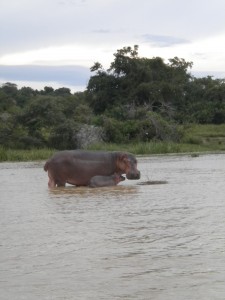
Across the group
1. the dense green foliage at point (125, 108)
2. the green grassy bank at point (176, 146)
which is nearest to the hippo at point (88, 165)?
the green grassy bank at point (176, 146)

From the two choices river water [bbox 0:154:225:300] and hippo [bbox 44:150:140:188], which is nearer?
river water [bbox 0:154:225:300]

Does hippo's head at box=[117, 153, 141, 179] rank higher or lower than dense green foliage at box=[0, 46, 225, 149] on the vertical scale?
lower

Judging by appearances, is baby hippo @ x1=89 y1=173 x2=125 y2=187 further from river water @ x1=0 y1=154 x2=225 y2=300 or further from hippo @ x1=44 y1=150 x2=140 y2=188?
river water @ x1=0 y1=154 x2=225 y2=300

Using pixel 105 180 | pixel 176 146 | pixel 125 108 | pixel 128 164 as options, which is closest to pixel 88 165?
pixel 105 180

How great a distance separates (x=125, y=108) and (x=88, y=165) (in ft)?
87.7

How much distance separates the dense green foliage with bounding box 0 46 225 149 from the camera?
27.9 m

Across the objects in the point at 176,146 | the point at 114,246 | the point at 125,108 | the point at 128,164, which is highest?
the point at 125,108

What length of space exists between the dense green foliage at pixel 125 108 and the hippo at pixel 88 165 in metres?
16.1

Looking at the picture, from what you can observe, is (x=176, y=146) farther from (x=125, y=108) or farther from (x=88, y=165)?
(x=88, y=165)

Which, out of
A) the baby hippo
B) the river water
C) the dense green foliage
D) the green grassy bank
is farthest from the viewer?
the dense green foliage

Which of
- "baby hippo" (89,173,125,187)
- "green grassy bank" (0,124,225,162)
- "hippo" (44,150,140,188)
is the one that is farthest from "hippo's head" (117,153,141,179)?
"green grassy bank" (0,124,225,162)

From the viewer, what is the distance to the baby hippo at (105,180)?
10.8m

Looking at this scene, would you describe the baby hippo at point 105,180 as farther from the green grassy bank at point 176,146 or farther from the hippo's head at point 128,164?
the green grassy bank at point 176,146

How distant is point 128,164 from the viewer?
10.9m
